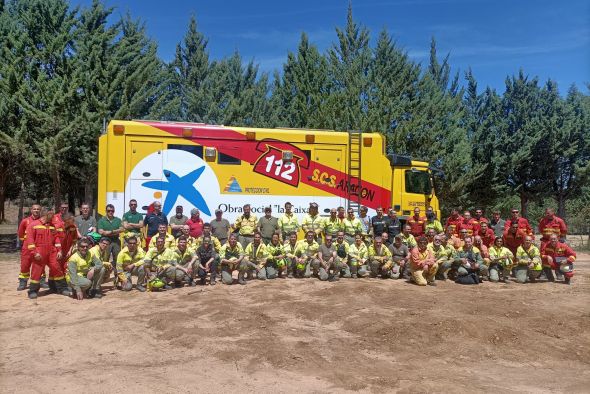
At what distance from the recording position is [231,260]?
1018cm

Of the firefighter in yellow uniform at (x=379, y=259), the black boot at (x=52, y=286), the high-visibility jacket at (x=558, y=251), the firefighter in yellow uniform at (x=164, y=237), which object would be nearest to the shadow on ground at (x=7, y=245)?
the black boot at (x=52, y=286)

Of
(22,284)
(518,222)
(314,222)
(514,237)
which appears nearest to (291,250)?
(314,222)

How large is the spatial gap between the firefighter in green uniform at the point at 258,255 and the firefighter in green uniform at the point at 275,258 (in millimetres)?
119

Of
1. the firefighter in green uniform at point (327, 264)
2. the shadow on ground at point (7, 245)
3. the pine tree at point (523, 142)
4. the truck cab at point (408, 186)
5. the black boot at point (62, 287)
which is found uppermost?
the pine tree at point (523, 142)

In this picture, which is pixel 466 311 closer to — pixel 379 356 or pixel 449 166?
pixel 379 356

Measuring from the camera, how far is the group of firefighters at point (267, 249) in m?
9.24

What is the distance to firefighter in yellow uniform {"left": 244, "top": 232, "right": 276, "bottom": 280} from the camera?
10617 mm

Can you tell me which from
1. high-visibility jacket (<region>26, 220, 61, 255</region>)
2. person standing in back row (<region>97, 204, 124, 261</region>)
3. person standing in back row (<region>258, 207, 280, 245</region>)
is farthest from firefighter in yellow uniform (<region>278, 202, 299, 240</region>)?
high-visibility jacket (<region>26, 220, 61, 255</region>)

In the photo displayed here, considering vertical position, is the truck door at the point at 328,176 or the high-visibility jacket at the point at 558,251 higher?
the truck door at the point at 328,176

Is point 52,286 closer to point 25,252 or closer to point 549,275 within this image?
point 25,252

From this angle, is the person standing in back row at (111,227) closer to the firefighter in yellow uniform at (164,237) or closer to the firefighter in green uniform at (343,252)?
the firefighter in yellow uniform at (164,237)

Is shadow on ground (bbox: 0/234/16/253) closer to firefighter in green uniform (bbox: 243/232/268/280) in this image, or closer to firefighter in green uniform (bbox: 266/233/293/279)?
firefighter in green uniform (bbox: 243/232/268/280)

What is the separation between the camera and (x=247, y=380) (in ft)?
16.8

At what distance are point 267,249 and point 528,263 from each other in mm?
6110
